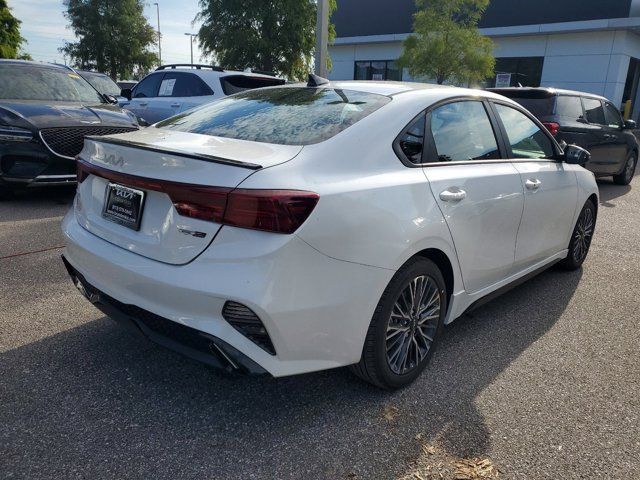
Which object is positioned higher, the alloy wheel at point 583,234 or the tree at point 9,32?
the tree at point 9,32

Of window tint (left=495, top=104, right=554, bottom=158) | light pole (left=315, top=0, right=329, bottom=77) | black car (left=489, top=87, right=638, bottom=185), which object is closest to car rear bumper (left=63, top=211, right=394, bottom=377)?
window tint (left=495, top=104, right=554, bottom=158)

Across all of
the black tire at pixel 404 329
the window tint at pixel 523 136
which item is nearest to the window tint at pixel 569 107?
the window tint at pixel 523 136

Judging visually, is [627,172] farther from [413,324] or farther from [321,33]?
[413,324]

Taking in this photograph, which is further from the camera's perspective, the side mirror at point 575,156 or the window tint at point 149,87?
the window tint at point 149,87

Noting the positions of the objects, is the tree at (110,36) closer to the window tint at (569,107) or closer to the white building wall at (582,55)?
the white building wall at (582,55)

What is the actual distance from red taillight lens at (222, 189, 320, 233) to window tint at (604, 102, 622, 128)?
9.54 metres

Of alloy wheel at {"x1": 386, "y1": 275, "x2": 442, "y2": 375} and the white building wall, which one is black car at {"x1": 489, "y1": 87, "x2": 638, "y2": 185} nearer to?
alloy wheel at {"x1": 386, "y1": 275, "x2": 442, "y2": 375}

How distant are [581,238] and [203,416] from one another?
3.83 m

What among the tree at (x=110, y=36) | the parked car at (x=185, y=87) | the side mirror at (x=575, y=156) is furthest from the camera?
the tree at (x=110, y=36)

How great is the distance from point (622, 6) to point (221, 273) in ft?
78.8

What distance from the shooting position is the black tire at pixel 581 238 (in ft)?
15.5

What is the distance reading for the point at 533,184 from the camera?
3.67 m

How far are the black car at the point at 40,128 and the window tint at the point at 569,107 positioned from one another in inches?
258

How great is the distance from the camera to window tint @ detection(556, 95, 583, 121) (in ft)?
28.5
